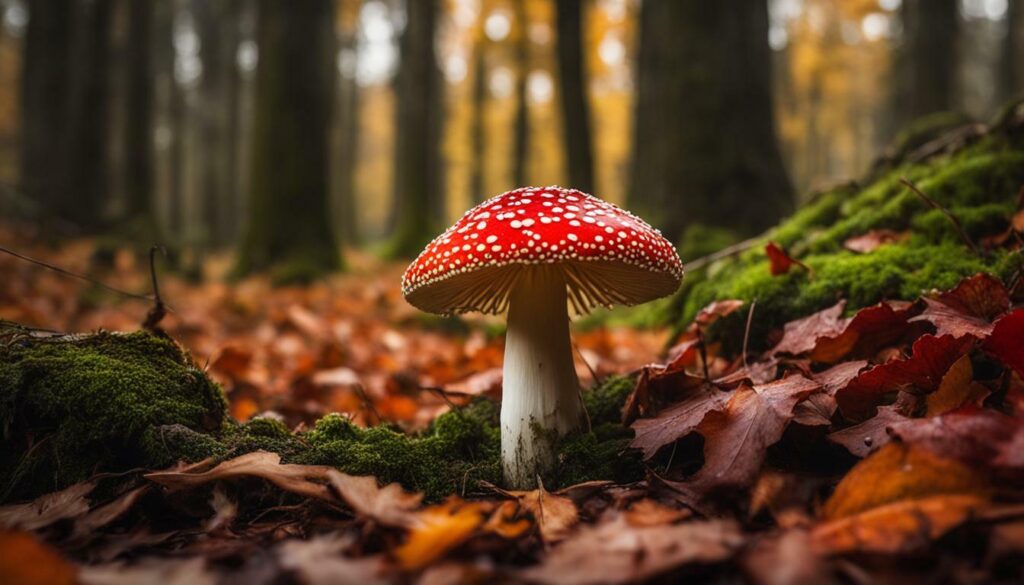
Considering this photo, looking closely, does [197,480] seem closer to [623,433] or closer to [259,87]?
[623,433]

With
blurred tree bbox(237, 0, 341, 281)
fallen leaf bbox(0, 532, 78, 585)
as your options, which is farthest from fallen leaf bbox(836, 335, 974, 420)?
blurred tree bbox(237, 0, 341, 281)

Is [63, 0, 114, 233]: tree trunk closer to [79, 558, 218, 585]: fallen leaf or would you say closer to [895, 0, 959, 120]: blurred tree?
[79, 558, 218, 585]: fallen leaf

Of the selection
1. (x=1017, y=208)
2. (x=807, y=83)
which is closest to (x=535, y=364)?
(x=1017, y=208)

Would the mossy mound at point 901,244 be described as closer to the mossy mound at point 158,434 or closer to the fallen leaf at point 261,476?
the mossy mound at point 158,434

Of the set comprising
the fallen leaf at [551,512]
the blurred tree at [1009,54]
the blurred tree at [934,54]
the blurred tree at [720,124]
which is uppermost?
the blurred tree at [1009,54]

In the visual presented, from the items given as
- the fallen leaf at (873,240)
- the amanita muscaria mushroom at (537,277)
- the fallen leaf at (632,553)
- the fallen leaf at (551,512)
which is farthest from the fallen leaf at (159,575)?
the fallen leaf at (873,240)
